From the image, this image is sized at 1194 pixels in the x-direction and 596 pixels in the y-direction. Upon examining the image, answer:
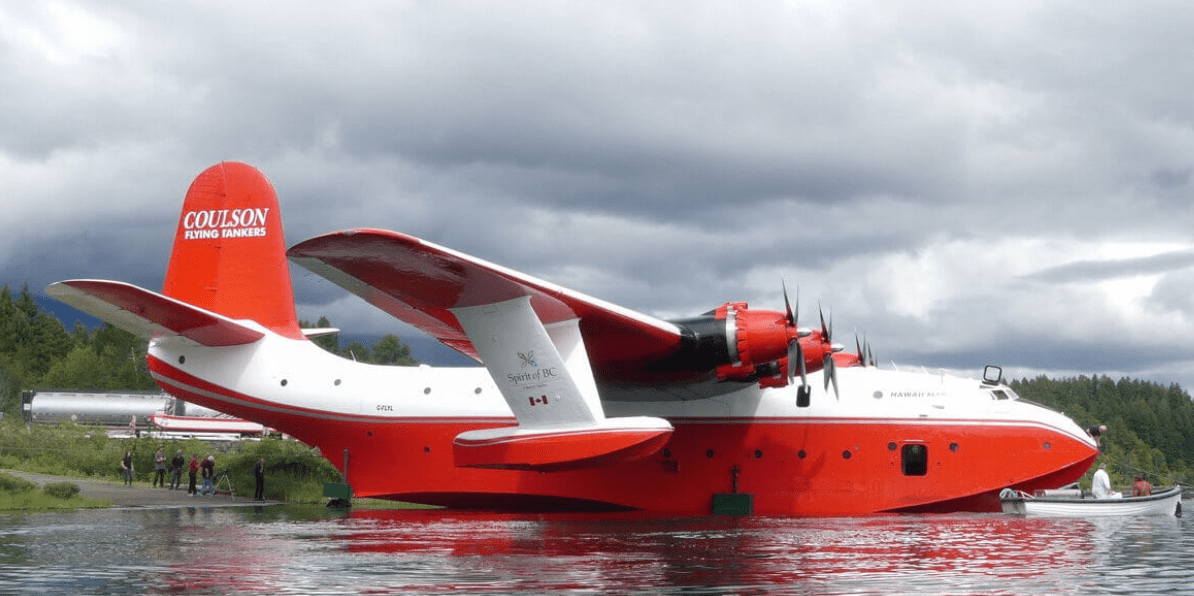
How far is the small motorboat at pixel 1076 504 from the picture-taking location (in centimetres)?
1928

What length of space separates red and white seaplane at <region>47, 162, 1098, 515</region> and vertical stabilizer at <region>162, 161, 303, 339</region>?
0.12 ft

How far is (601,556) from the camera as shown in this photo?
1187 cm

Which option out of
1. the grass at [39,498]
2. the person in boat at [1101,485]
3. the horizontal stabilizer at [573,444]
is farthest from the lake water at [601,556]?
the grass at [39,498]

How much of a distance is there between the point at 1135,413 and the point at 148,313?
12743 cm

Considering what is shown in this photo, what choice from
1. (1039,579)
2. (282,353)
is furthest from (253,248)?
(1039,579)

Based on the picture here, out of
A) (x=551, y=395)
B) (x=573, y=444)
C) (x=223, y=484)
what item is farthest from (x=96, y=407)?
(x=573, y=444)

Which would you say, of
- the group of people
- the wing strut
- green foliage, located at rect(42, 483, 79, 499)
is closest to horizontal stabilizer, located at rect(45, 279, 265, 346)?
green foliage, located at rect(42, 483, 79, 499)

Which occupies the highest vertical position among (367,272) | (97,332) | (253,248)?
(97,332)

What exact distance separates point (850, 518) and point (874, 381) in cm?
272

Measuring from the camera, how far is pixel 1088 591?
859cm

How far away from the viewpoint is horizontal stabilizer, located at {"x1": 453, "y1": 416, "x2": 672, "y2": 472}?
57.8 feet

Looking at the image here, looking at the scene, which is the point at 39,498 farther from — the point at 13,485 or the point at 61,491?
the point at 13,485

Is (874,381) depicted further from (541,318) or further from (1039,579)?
(1039,579)

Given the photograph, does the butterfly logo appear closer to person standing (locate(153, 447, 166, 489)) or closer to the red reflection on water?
the red reflection on water
